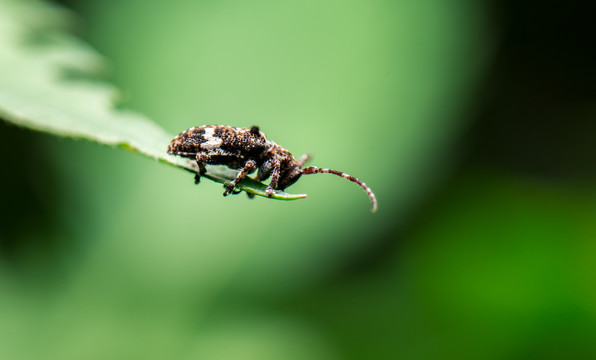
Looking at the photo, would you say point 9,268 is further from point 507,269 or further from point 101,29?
point 507,269

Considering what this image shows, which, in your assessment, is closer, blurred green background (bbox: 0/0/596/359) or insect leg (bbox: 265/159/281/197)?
insect leg (bbox: 265/159/281/197)

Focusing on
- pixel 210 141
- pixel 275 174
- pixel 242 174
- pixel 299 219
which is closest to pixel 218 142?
pixel 210 141

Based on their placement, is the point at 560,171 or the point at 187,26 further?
the point at 560,171

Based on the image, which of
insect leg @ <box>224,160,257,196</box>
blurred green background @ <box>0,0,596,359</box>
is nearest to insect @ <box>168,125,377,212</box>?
insect leg @ <box>224,160,257,196</box>

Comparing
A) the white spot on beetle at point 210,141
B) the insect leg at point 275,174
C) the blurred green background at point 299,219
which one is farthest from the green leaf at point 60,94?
the blurred green background at point 299,219

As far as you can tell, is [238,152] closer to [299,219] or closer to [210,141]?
[210,141]

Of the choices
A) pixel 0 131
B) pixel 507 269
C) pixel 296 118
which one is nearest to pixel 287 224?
pixel 296 118

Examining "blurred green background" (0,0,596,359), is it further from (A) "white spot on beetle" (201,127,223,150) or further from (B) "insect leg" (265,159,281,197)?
(A) "white spot on beetle" (201,127,223,150)
